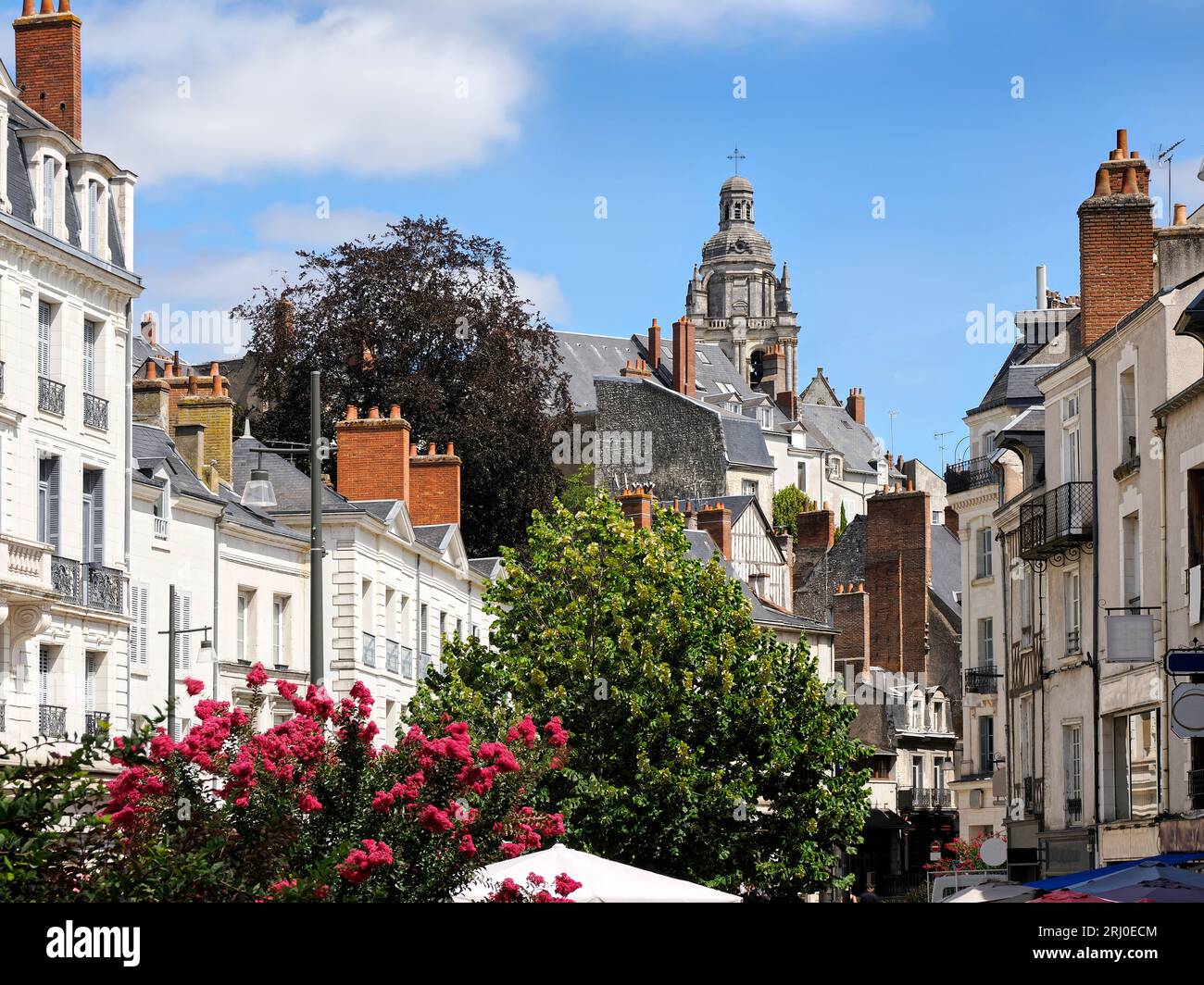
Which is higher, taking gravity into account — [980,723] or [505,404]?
[505,404]

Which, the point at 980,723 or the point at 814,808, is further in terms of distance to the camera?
the point at 980,723

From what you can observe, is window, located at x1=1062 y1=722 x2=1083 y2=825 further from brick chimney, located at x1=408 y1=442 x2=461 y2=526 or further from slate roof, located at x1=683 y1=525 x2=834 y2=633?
slate roof, located at x1=683 y1=525 x2=834 y2=633

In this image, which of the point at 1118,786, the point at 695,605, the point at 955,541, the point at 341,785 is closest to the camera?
the point at 341,785

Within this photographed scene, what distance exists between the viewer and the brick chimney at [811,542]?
85938mm

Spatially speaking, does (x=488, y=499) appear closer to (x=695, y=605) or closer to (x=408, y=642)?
(x=408, y=642)

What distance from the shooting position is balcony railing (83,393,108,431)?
3159 cm

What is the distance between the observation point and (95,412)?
31859mm

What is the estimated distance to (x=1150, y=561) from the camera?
91.2 feet

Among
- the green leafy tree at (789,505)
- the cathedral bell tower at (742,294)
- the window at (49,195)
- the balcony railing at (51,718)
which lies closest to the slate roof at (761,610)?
the green leafy tree at (789,505)

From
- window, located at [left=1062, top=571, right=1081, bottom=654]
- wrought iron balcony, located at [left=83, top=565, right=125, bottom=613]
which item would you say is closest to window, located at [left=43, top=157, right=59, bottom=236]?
wrought iron balcony, located at [left=83, top=565, right=125, bottom=613]

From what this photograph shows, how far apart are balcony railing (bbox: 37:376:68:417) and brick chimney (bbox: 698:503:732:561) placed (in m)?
43.1

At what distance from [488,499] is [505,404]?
8.61 feet

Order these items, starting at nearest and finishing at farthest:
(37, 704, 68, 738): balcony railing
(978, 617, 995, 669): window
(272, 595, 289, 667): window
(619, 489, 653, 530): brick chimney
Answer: (37, 704, 68, 738): balcony railing < (272, 595, 289, 667): window < (978, 617, 995, 669): window < (619, 489, 653, 530): brick chimney
